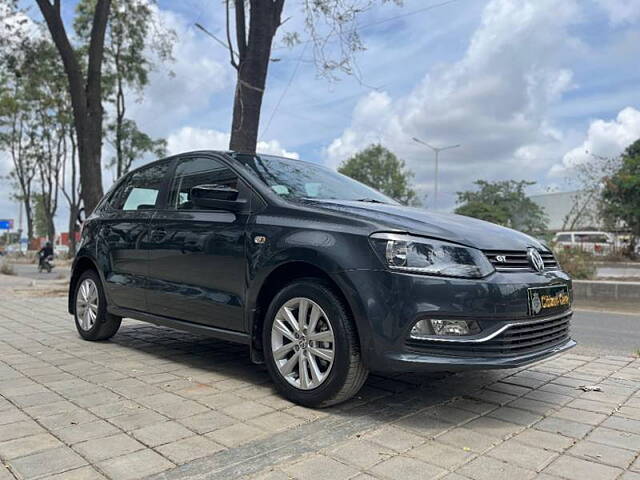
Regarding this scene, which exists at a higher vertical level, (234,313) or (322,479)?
(234,313)

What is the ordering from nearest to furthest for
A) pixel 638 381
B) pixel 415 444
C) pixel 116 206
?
pixel 415 444 < pixel 638 381 < pixel 116 206

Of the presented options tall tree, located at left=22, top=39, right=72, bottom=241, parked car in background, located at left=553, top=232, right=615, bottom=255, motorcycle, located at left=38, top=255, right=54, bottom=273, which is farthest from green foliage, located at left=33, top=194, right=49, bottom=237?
parked car in background, located at left=553, top=232, right=615, bottom=255

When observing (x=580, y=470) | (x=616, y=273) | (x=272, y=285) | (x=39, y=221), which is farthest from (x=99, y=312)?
(x=39, y=221)

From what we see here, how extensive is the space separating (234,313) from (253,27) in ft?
21.0

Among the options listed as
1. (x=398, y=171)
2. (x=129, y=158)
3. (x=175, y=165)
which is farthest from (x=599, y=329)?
(x=398, y=171)

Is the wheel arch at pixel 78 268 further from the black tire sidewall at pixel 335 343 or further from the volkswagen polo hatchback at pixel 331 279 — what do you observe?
the black tire sidewall at pixel 335 343

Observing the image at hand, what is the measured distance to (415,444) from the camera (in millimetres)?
2961

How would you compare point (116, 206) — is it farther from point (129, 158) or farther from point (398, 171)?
point (398, 171)

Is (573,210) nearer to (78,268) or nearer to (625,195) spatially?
(625,195)

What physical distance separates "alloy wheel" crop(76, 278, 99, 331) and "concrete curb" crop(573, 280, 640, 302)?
8.18 meters

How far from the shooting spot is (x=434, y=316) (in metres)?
3.13

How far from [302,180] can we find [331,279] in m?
1.25

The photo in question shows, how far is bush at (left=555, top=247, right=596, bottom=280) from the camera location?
463 inches

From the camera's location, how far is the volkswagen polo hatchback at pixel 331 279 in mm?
3158
